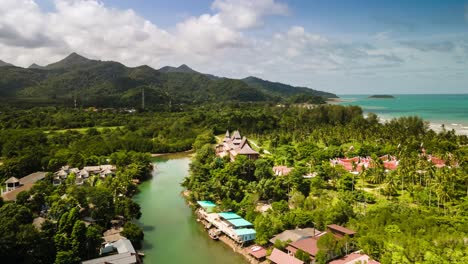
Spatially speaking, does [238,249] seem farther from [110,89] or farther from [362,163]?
[110,89]

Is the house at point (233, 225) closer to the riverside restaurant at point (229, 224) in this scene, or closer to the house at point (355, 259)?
the riverside restaurant at point (229, 224)

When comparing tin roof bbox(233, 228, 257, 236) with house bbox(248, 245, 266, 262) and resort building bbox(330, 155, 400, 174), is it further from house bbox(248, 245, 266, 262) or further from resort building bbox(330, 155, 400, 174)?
resort building bbox(330, 155, 400, 174)

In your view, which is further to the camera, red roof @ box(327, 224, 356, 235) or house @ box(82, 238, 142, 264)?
red roof @ box(327, 224, 356, 235)

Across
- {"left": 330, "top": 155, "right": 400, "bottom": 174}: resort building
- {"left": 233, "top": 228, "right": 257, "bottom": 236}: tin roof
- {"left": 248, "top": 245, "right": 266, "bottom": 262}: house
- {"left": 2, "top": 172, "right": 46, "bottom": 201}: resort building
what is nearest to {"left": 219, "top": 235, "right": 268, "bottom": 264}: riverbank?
{"left": 248, "top": 245, "right": 266, "bottom": 262}: house

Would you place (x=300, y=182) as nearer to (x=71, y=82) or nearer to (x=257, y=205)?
(x=257, y=205)

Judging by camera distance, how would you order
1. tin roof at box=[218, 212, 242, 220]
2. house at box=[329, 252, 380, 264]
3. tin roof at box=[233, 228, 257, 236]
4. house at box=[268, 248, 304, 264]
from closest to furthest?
1. house at box=[329, 252, 380, 264]
2. house at box=[268, 248, 304, 264]
3. tin roof at box=[233, 228, 257, 236]
4. tin roof at box=[218, 212, 242, 220]

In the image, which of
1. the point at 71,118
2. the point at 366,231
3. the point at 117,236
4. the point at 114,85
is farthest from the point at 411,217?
the point at 114,85
